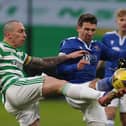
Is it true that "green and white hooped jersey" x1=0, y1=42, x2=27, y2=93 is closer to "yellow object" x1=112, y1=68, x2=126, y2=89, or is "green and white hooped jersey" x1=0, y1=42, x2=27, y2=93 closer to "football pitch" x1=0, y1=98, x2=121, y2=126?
"yellow object" x1=112, y1=68, x2=126, y2=89

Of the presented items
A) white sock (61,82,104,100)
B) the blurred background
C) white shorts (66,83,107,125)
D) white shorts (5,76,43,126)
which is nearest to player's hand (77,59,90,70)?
white shorts (66,83,107,125)

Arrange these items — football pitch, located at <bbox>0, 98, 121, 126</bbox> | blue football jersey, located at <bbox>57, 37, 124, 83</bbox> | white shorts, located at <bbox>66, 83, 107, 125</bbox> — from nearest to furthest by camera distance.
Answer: white shorts, located at <bbox>66, 83, 107, 125</bbox> < blue football jersey, located at <bbox>57, 37, 124, 83</bbox> < football pitch, located at <bbox>0, 98, 121, 126</bbox>

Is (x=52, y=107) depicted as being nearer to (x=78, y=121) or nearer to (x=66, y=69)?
(x=78, y=121)

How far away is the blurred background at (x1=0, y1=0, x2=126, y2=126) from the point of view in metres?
16.2

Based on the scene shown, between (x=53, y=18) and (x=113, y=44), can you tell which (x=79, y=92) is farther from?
(x=53, y=18)

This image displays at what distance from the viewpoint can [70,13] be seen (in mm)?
16391

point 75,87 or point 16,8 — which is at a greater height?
point 75,87

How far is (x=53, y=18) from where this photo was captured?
16.4 metres

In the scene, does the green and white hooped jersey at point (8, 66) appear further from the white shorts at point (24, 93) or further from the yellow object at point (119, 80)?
the yellow object at point (119, 80)

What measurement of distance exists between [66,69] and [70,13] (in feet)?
25.8

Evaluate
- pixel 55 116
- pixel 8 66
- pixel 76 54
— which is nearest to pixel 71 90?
pixel 8 66

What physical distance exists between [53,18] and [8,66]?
8349 mm

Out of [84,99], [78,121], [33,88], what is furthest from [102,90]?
[78,121]

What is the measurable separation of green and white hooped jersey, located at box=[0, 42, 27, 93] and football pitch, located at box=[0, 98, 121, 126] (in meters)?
3.59
